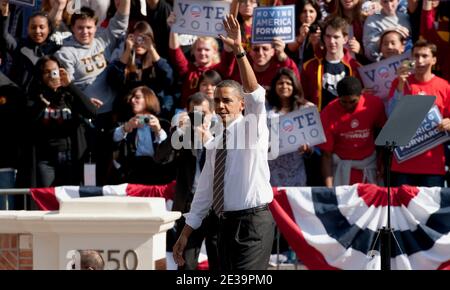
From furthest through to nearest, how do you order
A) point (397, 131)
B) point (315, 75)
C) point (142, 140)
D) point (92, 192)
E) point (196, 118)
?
1. point (315, 75)
2. point (142, 140)
3. point (92, 192)
4. point (196, 118)
5. point (397, 131)

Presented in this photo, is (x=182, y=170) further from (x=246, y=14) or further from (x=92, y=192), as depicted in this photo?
(x=246, y=14)

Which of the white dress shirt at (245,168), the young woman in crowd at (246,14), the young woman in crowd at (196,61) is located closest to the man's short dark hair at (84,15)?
the young woman in crowd at (196,61)

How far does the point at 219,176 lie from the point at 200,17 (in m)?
4.42

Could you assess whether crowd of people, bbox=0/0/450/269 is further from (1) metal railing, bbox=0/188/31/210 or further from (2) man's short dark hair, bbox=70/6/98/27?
(1) metal railing, bbox=0/188/31/210

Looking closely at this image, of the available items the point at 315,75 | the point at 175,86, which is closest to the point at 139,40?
the point at 175,86

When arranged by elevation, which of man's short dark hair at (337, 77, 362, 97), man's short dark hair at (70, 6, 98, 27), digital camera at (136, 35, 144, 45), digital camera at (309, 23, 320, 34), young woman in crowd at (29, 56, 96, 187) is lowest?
young woman in crowd at (29, 56, 96, 187)

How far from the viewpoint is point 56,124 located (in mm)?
12883

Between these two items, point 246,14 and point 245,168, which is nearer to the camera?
point 245,168

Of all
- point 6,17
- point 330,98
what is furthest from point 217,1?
point 6,17

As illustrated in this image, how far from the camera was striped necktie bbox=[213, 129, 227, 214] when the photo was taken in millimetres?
9064

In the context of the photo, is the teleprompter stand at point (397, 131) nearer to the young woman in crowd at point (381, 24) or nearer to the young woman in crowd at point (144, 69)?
the young woman in crowd at point (381, 24)

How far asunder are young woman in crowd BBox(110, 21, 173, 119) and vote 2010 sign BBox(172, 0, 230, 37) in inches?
13.8

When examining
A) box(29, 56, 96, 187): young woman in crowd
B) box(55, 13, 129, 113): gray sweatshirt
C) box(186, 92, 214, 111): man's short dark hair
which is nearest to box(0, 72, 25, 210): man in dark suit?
box(29, 56, 96, 187): young woman in crowd

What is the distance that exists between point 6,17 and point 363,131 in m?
4.46
